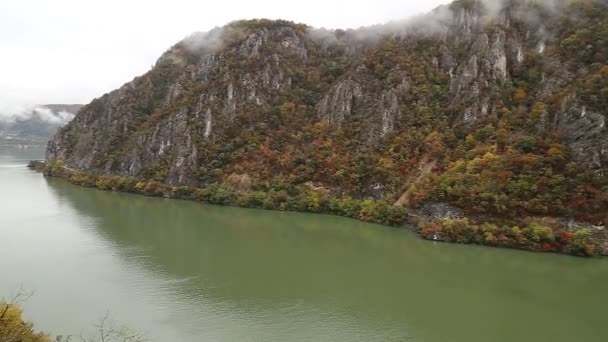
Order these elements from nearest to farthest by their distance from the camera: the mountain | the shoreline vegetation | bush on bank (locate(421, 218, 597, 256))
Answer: bush on bank (locate(421, 218, 597, 256))
the shoreline vegetation
the mountain

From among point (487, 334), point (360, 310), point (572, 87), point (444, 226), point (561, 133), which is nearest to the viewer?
point (487, 334)

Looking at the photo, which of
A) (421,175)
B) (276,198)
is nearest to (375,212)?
(421,175)

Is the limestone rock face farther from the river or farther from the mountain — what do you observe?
the river

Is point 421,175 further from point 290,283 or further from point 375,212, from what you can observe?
point 290,283

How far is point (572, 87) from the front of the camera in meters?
56.2

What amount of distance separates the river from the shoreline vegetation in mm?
1362

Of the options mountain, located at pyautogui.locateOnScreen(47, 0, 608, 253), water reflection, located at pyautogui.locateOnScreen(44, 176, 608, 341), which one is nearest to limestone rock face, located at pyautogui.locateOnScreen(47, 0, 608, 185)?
mountain, located at pyautogui.locateOnScreen(47, 0, 608, 253)

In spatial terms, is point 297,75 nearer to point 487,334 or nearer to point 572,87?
point 572,87

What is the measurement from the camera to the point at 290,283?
112 ft

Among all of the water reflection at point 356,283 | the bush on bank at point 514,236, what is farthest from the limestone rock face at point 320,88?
the water reflection at point 356,283

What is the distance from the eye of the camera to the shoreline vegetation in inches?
1661

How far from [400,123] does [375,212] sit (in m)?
20.9

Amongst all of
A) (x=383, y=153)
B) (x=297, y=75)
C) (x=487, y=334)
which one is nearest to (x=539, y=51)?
(x=383, y=153)

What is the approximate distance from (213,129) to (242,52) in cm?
1880
